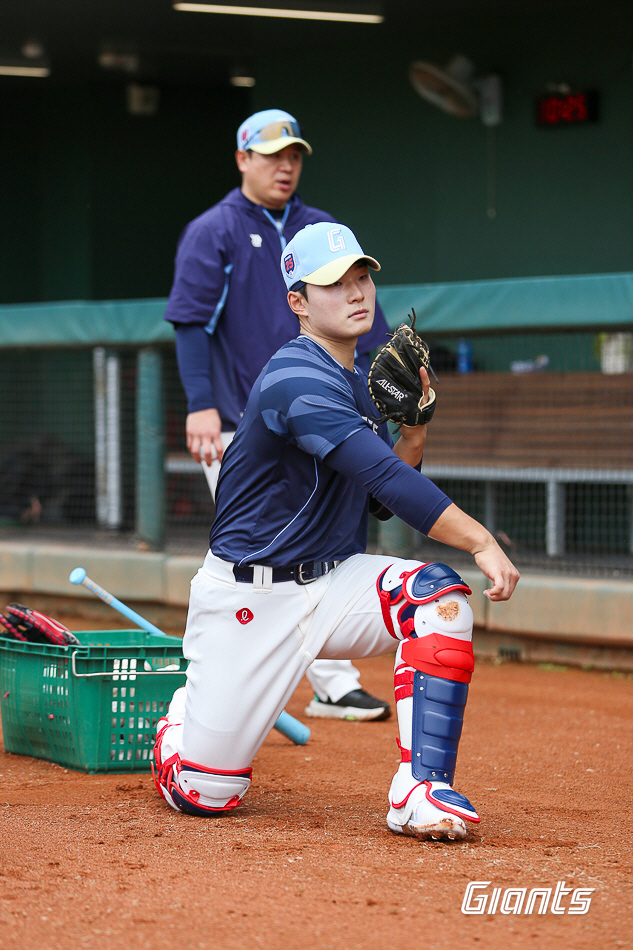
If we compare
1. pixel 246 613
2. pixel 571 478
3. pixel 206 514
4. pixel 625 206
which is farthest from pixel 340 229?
pixel 625 206

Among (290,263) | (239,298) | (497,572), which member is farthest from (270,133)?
(497,572)

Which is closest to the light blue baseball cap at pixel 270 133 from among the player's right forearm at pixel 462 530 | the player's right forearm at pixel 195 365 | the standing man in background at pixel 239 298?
the standing man in background at pixel 239 298

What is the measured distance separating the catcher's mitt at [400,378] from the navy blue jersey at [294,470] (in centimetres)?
7

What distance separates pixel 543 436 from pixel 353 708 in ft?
7.35

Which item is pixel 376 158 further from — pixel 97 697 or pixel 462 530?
pixel 462 530

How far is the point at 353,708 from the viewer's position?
167 inches

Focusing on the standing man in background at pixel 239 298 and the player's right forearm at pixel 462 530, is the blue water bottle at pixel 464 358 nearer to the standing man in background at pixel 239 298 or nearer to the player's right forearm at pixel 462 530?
the standing man in background at pixel 239 298

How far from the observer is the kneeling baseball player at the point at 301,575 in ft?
8.83

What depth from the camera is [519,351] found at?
8.05 m

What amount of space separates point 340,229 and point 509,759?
5.83 ft

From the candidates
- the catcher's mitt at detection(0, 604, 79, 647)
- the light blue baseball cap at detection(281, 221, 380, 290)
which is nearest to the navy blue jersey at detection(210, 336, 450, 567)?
the light blue baseball cap at detection(281, 221, 380, 290)

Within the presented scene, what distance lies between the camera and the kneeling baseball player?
2691mm

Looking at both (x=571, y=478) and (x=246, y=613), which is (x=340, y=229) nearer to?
(x=246, y=613)

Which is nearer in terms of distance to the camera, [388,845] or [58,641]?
[388,845]
